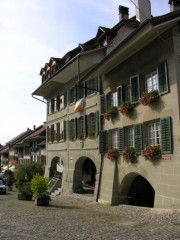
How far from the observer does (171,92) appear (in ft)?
48.2

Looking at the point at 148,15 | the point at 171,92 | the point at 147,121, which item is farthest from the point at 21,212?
the point at 148,15

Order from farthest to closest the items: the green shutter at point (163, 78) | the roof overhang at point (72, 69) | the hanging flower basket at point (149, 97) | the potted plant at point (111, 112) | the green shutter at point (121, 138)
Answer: the roof overhang at point (72, 69)
the potted plant at point (111, 112)
the green shutter at point (121, 138)
the hanging flower basket at point (149, 97)
the green shutter at point (163, 78)

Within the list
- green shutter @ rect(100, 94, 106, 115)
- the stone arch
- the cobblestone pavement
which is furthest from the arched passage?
the stone arch

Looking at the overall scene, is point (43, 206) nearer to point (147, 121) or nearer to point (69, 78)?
point (147, 121)

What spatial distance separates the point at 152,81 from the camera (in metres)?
16.4

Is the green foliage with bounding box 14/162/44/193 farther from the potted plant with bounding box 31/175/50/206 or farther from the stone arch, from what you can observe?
the potted plant with bounding box 31/175/50/206

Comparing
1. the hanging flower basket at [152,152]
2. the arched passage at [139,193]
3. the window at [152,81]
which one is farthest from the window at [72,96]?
the hanging flower basket at [152,152]

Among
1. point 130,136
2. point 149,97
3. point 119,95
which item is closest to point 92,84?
point 119,95

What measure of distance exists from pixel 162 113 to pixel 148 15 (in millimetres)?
9265

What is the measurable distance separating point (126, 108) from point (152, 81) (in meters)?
2.11

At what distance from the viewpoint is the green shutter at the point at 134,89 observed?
56.4 feet

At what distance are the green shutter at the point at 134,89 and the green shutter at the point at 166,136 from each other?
2.55 m

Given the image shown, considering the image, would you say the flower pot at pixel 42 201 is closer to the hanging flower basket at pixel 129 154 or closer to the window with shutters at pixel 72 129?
the hanging flower basket at pixel 129 154

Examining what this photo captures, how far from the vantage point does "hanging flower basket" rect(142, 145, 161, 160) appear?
15440 millimetres
